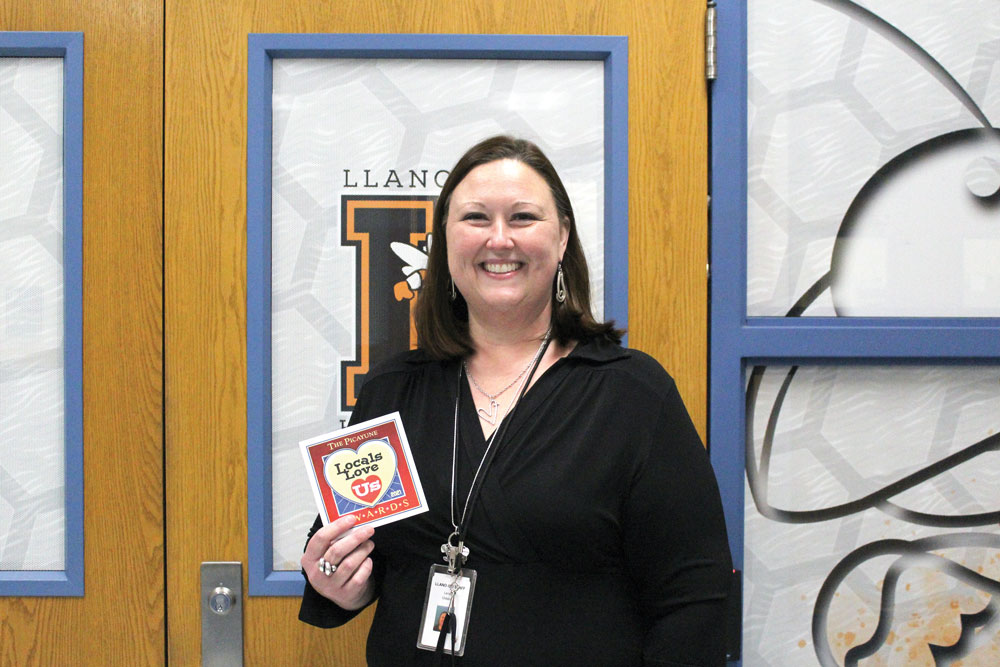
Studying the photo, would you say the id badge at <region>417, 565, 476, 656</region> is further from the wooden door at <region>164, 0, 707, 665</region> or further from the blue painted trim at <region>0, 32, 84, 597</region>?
the blue painted trim at <region>0, 32, 84, 597</region>

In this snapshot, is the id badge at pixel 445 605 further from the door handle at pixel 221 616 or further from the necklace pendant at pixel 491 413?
the door handle at pixel 221 616

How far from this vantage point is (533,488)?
1114mm

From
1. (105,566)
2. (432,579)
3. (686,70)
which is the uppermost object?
(686,70)

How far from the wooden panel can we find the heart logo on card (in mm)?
578

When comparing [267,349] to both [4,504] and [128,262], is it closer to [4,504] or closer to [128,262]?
[128,262]

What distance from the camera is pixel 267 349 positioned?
5.01 feet

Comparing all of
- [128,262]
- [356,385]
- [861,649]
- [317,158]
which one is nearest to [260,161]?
[317,158]

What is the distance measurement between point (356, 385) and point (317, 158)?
52 cm

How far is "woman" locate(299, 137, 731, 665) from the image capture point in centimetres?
111

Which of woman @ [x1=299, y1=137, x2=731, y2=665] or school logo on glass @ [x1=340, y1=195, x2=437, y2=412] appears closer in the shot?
woman @ [x1=299, y1=137, x2=731, y2=665]

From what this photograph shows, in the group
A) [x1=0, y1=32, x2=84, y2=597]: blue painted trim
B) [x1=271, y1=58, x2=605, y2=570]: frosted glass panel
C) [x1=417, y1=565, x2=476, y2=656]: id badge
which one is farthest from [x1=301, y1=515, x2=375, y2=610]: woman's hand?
[x1=0, y1=32, x2=84, y2=597]: blue painted trim

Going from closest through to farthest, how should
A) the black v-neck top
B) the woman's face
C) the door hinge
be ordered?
1. the black v-neck top
2. the woman's face
3. the door hinge

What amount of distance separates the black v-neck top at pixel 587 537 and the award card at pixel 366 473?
44 mm

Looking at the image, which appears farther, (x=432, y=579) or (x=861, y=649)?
(x=861, y=649)
